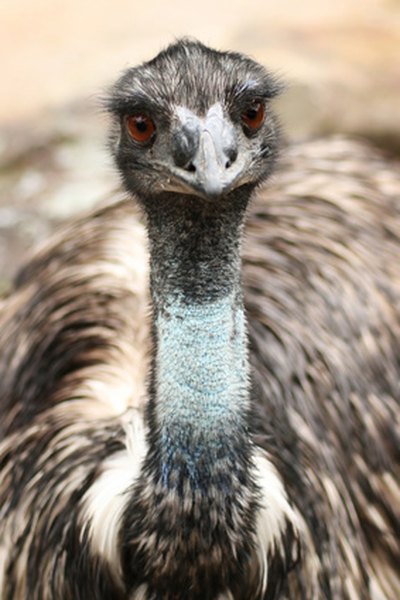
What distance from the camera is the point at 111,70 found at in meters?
6.74

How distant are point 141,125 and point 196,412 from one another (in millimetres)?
535

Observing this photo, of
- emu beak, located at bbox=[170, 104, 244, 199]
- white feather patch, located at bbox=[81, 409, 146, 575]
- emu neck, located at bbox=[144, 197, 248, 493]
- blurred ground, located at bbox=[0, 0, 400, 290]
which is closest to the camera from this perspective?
emu beak, located at bbox=[170, 104, 244, 199]

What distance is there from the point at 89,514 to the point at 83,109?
3.94m

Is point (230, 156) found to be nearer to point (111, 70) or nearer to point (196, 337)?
point (196, 337)

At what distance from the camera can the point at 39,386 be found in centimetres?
358

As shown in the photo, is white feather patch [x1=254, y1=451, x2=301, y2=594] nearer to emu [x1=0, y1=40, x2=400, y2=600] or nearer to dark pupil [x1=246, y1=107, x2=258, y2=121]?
emu [x1=0, y1=40, x2=400, y2=600]

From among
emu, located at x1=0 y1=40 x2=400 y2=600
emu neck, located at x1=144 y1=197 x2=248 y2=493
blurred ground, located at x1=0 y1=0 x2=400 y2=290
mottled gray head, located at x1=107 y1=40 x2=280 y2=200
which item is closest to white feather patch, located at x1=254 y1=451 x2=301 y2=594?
emu, located at x1=0 y1=40 x2=400 y2=600

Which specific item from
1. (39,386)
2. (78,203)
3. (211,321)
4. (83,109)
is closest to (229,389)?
(211,321)

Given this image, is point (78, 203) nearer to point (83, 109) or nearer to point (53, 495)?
point (83, 109)

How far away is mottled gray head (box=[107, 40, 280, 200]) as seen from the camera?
8.03 feet

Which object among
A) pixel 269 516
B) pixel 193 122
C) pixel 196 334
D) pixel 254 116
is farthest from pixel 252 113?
pixel 269 516

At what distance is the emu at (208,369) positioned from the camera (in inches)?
101

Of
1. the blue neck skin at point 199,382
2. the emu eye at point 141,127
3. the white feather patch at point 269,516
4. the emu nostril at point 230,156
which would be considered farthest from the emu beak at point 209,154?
the white feather patch at point 269,516

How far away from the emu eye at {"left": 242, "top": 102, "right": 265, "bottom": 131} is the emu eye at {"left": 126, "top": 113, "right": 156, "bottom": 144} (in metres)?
0.17
